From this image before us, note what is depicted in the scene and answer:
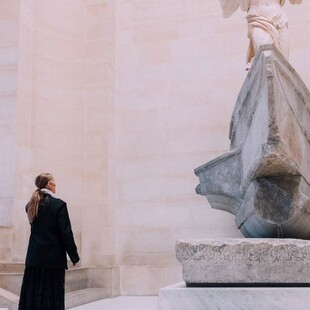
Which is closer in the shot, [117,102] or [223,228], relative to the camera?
[223,228]

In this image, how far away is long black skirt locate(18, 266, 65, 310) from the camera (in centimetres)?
361

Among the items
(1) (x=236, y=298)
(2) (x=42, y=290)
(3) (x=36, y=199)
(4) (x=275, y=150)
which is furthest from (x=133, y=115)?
(1) (x=236, y=298)

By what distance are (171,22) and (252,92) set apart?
4.42m

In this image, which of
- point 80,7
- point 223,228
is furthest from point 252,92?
point 80,7

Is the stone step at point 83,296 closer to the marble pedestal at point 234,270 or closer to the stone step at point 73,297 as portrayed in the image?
the stone step at point 73,297

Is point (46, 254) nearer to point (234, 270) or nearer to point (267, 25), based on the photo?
point (234, 270)

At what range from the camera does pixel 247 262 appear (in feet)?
8.51

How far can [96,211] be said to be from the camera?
23.2 ft

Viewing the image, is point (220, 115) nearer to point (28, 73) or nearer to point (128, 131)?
point (128, 131)

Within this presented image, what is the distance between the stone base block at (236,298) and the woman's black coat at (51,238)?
4.33 feet

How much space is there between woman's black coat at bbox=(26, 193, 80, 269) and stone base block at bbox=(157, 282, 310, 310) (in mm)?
1321

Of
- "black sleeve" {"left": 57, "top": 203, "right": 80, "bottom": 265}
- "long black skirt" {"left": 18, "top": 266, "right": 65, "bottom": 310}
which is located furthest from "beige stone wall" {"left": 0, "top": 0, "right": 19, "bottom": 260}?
"black sleeve" {"left": 57, "top": 203, "right": 80, "bottom": 265}

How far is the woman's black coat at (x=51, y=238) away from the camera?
11.9 feet

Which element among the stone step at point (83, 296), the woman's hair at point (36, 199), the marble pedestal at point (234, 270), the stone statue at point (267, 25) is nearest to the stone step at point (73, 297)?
the stone step at point (83, 296)
